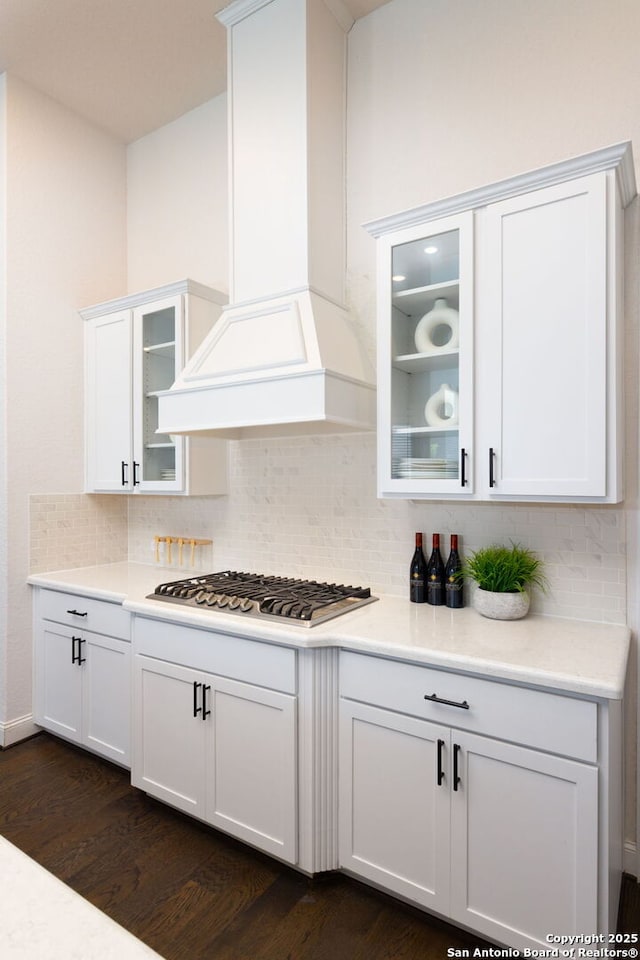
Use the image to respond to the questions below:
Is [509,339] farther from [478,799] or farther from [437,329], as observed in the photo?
[478,799]

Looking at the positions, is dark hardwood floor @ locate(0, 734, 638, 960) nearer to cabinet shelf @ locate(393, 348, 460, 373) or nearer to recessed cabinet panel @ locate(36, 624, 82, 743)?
recessed cabinet panel @ locate(36, 624, 82, 743)

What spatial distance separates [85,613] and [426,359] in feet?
6.93

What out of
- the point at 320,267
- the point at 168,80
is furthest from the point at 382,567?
the point at 168,80

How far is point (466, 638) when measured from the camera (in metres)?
1.87

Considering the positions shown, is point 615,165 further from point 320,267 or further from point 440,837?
point 440,837

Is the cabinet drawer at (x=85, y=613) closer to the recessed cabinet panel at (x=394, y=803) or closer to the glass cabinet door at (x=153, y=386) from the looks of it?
the glass cabinet door at (x=153, y=386)

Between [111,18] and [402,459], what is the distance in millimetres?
2556

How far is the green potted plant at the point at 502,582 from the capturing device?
81.8 inches

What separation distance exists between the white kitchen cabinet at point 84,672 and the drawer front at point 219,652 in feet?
1.07

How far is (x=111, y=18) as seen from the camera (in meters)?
2.67

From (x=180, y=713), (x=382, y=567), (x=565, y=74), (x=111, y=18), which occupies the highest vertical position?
(x=111, y=18)

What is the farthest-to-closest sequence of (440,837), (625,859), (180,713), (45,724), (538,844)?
(45,724), (180,713), (625,859), (440,837), (538,844)

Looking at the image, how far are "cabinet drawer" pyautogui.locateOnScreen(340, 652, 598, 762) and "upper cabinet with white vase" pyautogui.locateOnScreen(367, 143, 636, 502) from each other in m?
0.65

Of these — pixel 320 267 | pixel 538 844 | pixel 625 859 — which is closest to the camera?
pixel 538 844
